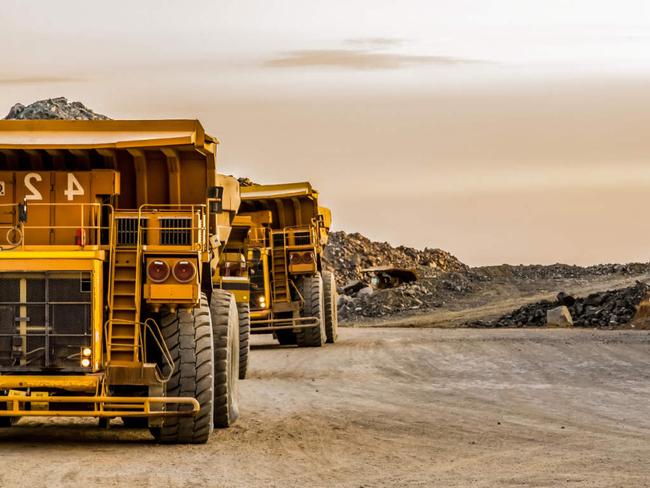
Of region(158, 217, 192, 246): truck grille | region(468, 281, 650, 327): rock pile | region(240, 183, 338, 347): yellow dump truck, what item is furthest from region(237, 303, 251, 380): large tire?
region(468, 281, 650, 327): rock pile

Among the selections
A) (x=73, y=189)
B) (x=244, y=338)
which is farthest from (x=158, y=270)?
(x=244, y=338)

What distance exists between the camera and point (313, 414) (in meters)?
17.7

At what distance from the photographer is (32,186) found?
1508cm

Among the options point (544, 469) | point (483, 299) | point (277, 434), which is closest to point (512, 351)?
point (277, 434)

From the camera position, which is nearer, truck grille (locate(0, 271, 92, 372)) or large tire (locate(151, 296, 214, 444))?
truck grille (locate(0, 271, 92, 372))

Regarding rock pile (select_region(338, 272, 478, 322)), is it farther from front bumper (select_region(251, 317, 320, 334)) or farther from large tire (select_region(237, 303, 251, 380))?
large tire (select_region(237, 303, 251, 380))

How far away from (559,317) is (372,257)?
39918 millimetres

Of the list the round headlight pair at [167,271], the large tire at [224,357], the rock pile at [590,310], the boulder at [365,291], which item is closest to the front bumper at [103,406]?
the round headlight pair at [167,271]

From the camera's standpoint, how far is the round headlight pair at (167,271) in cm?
1431

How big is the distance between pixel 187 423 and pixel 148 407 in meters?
0.61

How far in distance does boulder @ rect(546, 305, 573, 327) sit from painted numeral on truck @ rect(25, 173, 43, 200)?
1236 inches

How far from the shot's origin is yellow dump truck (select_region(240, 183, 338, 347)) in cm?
3259

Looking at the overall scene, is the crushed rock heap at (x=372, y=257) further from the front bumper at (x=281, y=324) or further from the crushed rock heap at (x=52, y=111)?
the front bumper at (x=281, y=324)

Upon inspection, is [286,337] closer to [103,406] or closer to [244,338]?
[244,338]
